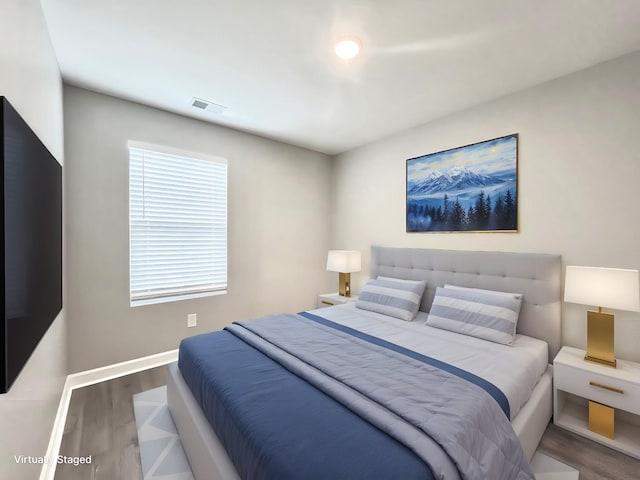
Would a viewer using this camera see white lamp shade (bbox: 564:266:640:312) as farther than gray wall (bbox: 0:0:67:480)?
Yes

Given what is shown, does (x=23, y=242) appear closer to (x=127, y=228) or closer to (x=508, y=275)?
(x=127, y=228)

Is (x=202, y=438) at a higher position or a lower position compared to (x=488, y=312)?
lower

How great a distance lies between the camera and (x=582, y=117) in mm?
2225

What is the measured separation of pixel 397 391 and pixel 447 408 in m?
0.23

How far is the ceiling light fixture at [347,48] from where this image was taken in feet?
6.28

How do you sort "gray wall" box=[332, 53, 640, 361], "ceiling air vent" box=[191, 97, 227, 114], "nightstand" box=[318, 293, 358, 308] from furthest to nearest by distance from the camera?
"nightstand" box=[318, 293, 358, 308] → "ceiling air vent" box=[191, 97, 227, 114] → "gray wall" box=[332, 53, 640, 361]

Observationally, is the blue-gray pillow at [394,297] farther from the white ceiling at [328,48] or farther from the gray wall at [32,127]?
the gray wall at [32,127]

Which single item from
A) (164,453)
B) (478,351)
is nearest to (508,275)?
(478,351)

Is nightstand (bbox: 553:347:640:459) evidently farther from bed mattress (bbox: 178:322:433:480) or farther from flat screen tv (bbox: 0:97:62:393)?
flat screen tv (bbox: 0:97:62:393)

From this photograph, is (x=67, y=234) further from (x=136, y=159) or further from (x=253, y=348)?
(x=253, y=348)

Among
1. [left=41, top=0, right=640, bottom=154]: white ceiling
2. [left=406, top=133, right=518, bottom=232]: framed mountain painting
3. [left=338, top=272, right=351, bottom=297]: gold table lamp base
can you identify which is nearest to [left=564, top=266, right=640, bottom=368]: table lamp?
[left=406, top=133, right=518, bottom=232]: framed mountain painting

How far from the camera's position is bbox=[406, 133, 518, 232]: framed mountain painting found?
103 inches

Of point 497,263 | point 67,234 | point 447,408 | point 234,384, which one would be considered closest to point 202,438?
point 234,384

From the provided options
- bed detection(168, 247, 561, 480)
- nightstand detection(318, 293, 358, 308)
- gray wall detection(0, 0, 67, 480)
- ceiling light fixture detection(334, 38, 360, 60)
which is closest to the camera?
gray wall detection(0, 0, 67, 480)
